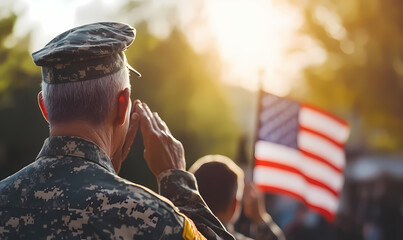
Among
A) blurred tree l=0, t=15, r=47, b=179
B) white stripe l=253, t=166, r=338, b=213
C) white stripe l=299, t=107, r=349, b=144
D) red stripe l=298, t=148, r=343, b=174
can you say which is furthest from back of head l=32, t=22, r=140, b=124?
blurred tree l=0, t=15, r=47, b=179

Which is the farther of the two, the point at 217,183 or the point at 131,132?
the point at 217,183

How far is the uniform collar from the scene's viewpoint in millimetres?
1796

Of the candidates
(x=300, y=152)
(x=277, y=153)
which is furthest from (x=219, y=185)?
(x=300, y=152)

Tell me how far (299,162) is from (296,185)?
9.5 inches

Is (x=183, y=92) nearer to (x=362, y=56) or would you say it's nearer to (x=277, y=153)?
(x=362, y=56)

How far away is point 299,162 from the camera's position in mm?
6430

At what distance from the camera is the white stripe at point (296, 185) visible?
6.02 meters

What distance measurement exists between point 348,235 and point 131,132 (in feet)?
31.6

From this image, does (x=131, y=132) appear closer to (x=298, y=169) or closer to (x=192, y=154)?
(x=298, y=169)

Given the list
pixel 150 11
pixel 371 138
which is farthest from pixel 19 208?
pixel 371 138

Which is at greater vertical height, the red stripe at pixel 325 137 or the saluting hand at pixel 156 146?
the saluting hand at pixel 156 146

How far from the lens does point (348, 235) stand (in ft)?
36.4

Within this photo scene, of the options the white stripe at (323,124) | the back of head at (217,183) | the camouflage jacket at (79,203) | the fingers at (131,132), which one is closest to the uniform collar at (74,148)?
the camouflage jacket at (79,203)

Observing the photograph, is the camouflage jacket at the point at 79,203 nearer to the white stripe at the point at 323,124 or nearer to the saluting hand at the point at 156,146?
the saluting hand at the point at 156,146
